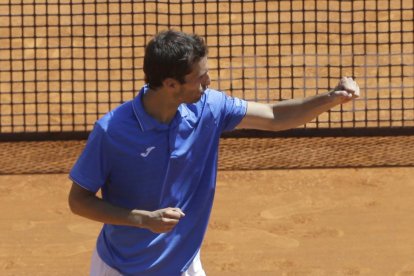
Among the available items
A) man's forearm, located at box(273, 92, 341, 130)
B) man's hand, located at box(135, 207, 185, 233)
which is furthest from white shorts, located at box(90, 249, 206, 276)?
man's forearm, located at box(273, 92, 341, 130)

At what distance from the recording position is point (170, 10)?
1345cm

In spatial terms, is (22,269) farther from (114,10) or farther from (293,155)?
(114,10)

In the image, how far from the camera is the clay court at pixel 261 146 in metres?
8.11

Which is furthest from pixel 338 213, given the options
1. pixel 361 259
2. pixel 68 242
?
pixel 68 242

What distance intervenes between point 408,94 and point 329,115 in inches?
42.0

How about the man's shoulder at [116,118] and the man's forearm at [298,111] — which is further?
the man's forearm at [298,111]

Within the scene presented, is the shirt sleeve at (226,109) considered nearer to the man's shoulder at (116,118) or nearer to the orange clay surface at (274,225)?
the man's shoulder at (116,118)

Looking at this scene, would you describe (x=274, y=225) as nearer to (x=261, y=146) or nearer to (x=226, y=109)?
(x=261, y=146)

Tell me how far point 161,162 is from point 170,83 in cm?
32

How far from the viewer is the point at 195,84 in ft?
14.3

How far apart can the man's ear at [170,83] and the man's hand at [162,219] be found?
16.6 inches

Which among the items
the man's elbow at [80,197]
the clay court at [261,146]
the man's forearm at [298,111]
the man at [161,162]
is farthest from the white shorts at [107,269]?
the clay court at [261,146]

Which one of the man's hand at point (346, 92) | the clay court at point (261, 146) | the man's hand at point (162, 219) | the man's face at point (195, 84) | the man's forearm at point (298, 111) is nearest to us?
the man's hand at point (162, 219)

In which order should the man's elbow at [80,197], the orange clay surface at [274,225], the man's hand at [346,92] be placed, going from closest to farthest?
the man's elbow at [80,197] < the man's hand at [346,92] < the orange clay surface at [274,225]
